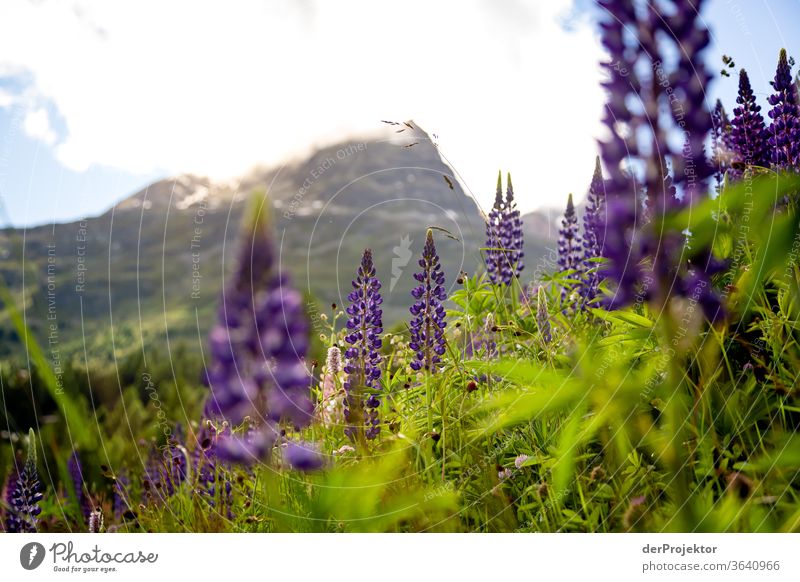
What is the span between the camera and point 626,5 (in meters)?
1.46

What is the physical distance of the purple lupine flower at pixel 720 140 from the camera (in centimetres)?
234

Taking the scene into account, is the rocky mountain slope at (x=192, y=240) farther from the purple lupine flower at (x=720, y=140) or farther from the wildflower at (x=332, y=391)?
the purple lupine flower at (x=720, y=140)

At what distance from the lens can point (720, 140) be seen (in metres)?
2.52

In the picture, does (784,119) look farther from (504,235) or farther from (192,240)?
(192,240)

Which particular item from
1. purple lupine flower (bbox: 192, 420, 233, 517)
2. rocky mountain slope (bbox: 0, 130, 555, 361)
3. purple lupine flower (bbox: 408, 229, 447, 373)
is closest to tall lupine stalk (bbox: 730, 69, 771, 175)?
rocky mountain slope (bbox: 0, 130, 555, 361)

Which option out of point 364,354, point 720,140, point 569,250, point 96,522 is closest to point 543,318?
point 364,354

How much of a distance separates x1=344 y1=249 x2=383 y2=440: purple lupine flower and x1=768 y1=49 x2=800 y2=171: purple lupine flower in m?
1.37

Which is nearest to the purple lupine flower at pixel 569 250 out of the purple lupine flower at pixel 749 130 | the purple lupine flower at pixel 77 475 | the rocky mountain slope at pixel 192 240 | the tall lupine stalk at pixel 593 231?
the tall lupine stalk at pixel 593 231

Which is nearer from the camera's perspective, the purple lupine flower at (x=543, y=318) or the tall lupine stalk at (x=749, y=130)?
the tall lupine stalk at (x=749, y=130)

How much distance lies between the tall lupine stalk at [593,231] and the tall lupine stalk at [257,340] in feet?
2.45

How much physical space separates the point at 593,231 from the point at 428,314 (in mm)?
870

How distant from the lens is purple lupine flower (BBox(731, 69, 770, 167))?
6.88 feet
